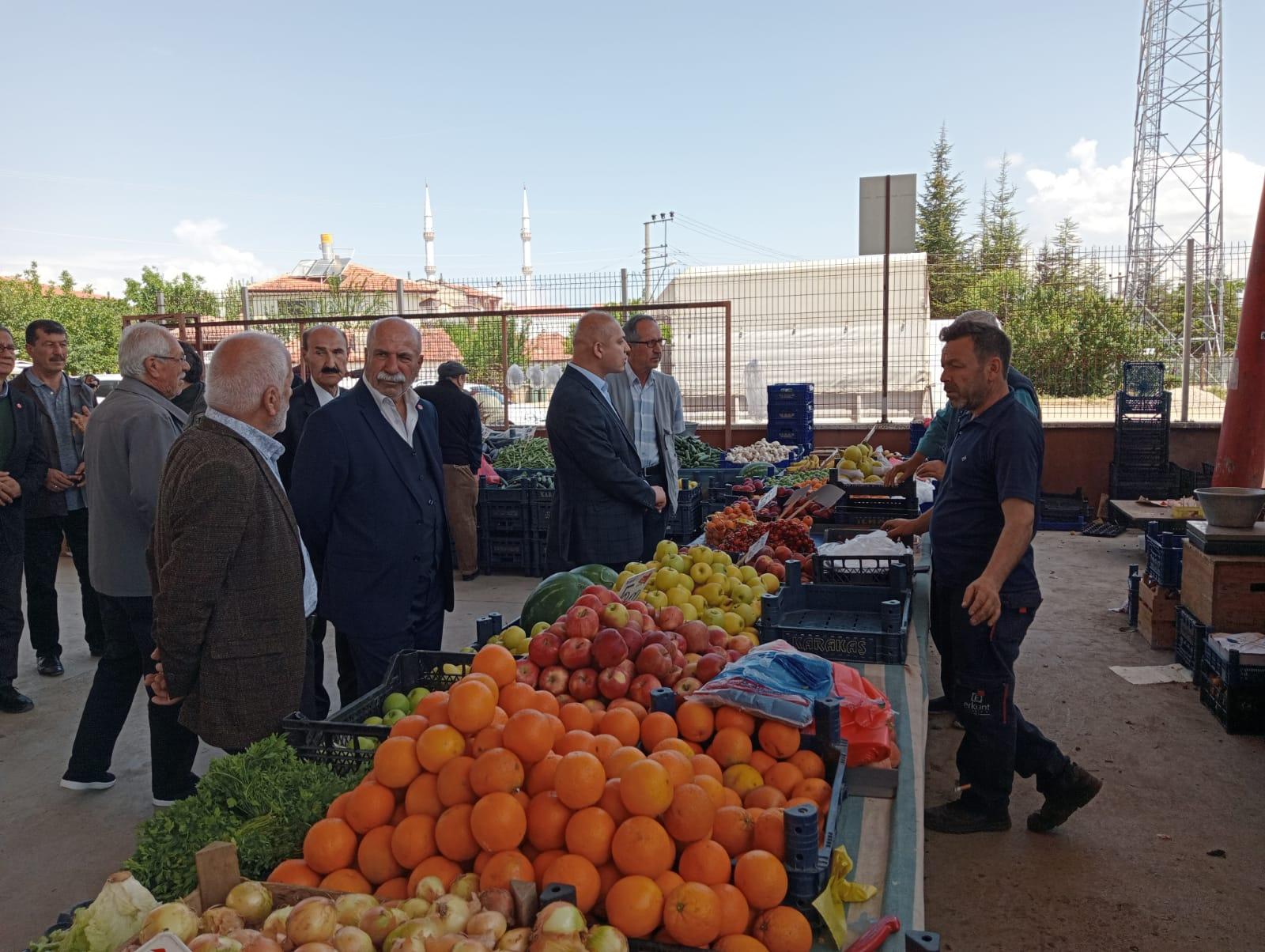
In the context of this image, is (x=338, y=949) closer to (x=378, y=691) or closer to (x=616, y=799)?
(x=616, y=799)

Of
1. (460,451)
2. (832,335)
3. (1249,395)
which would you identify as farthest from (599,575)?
(832,335)

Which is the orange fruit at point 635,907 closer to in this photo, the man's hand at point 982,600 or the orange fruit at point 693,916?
the orange fruit at point 693,916

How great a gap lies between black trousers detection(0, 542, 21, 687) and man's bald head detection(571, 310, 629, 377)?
137 inches

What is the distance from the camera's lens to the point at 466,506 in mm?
7859

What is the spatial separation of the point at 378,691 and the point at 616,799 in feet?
3.77

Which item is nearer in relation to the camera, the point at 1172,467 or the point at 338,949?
the point at 338,949

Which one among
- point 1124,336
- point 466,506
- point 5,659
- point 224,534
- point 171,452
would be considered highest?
point 1124,336

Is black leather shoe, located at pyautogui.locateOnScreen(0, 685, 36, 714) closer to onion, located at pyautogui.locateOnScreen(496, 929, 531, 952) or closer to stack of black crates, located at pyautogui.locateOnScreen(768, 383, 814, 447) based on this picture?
onion, located at pyautogui.locateOnScreen(496, 929, 531, 952)

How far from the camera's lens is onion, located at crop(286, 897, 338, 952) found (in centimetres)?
136

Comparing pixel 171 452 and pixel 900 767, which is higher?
pixel 171 452

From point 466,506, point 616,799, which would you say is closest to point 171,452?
point 616,799

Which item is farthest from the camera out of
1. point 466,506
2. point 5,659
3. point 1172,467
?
point 1172,467

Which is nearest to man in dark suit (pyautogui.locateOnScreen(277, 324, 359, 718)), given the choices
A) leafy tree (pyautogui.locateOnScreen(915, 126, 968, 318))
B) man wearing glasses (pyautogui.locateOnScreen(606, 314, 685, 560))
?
man wearing glasses (pyautogui.locateOnScreen(606, 314, 685, 560))

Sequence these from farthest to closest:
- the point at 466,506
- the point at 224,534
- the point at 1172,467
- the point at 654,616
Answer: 1. the point at 1172,467
2. the point at 466,506
3. the point at 654,616
4. the point at 224,534
